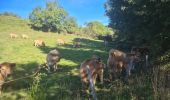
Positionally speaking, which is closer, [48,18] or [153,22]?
[153,22]

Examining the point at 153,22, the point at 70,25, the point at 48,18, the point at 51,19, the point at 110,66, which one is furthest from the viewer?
the point at 70,25

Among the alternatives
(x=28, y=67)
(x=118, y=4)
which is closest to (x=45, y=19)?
(x=118, y=4)

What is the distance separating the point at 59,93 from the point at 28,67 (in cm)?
1071

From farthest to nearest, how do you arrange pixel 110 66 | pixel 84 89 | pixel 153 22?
pixel 153 22 → pixel 110 66 → pixel 84 89

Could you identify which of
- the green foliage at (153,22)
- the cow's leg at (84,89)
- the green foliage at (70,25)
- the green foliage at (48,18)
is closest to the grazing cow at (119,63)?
the cow's leg at (84,89)

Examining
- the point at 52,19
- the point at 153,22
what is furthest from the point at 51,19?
the point at 153,22

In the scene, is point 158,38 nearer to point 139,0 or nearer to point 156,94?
point 139,0

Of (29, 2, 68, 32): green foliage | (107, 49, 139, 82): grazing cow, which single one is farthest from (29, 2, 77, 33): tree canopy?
(107, 49, 139, 82): grazing cow

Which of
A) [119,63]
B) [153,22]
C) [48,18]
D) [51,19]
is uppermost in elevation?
[48,18]

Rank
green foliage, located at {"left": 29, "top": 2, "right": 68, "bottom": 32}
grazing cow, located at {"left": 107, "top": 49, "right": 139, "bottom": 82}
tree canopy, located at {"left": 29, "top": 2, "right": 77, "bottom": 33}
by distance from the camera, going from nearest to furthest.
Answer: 1. grazing cow, located at {"left": 107, "top": 49, "right": 139, "bottom": 82}
2. green foliage, located at {"left": 29, "top": 2, "right": 68, "bottom": 32}
3. tree canopy, located at {"left": 29, "top": 2, "right": 77, "bottom": 33}

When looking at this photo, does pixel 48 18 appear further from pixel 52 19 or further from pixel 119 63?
pixel 119 63

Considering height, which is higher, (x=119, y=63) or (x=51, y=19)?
(x=51, y=19)

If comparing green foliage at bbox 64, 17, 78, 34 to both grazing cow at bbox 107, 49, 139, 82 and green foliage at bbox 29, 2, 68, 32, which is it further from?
grazing cow at bbox 107, 49, 139, 82

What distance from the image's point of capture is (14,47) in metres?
40.4
